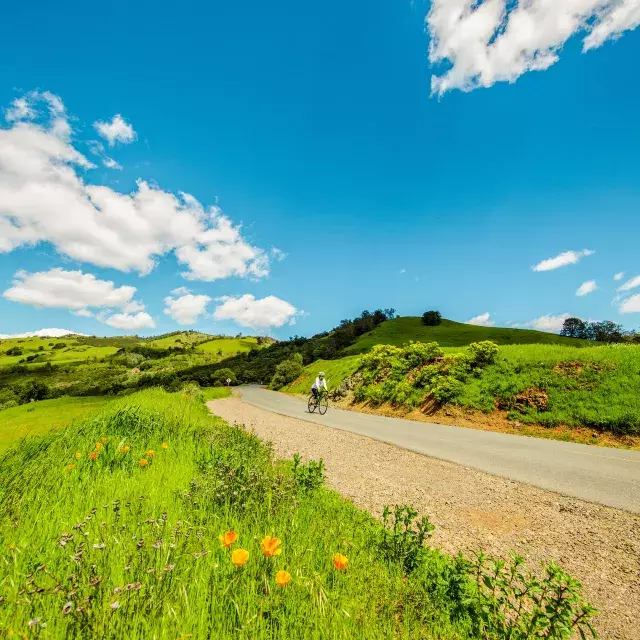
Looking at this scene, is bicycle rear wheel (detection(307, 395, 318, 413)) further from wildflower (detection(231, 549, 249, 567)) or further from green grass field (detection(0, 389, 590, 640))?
wildflower (detection(231, 549, 249, 567))

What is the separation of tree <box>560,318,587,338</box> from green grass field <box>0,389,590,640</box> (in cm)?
12287

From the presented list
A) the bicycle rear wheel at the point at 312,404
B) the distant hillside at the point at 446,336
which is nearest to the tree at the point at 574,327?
the distant hillside at the point at 446,336

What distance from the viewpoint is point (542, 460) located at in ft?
34.5

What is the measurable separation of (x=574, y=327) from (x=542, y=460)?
4693 inches

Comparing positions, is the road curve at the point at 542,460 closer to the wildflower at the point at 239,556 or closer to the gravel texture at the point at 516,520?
the gravel texture at the point at 516,520

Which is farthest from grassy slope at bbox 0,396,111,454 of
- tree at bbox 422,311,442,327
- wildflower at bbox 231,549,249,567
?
tree at bbox 422,311,442,327

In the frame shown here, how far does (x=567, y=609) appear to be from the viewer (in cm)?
249

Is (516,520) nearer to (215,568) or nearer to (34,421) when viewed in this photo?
(215,568)

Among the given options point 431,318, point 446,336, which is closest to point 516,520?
point 446,336

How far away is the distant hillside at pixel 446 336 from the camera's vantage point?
2699 inches

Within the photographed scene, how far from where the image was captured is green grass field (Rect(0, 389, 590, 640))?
220 cm

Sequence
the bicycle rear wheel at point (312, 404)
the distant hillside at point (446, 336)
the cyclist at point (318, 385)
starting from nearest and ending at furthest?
the cyclist at point (318, 385) → the bicycle rear wheel at point (312, 404) → the distant hillside at point (446, 336)

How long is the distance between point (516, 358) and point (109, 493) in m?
23.7

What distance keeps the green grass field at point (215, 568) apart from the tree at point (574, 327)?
123m
